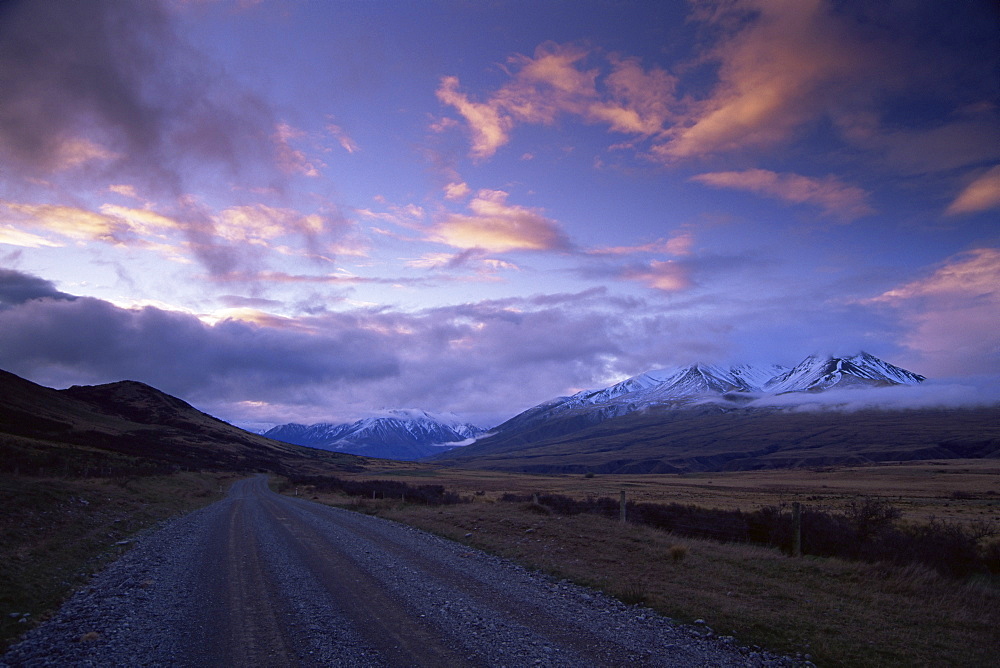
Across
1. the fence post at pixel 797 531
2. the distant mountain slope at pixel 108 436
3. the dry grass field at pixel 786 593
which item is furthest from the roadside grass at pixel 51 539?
the distant mountain slope at pixel 108 436

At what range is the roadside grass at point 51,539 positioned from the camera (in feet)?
32.8

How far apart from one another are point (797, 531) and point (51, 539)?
76.7 ft

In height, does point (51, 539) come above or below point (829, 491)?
above

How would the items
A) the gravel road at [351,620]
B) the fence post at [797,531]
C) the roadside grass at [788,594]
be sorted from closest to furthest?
the gravel road at [351,620]
the roadside grass at [788,594]
the fence post at [797,531]

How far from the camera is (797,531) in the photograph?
1554cm

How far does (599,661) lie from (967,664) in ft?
18.3

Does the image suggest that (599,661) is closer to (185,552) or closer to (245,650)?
(245,650)

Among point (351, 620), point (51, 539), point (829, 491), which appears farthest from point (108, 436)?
point (829, 491)

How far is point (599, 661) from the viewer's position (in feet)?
24.2

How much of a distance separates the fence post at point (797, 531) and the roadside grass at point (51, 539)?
18505mm

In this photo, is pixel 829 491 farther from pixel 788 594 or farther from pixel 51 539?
pixel 51 539

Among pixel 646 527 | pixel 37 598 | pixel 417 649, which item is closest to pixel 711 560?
pixel 646 527

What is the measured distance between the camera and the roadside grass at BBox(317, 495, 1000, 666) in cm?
816

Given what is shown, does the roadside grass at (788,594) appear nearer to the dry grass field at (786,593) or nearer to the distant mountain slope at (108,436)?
the dry grass field at (786,593)
